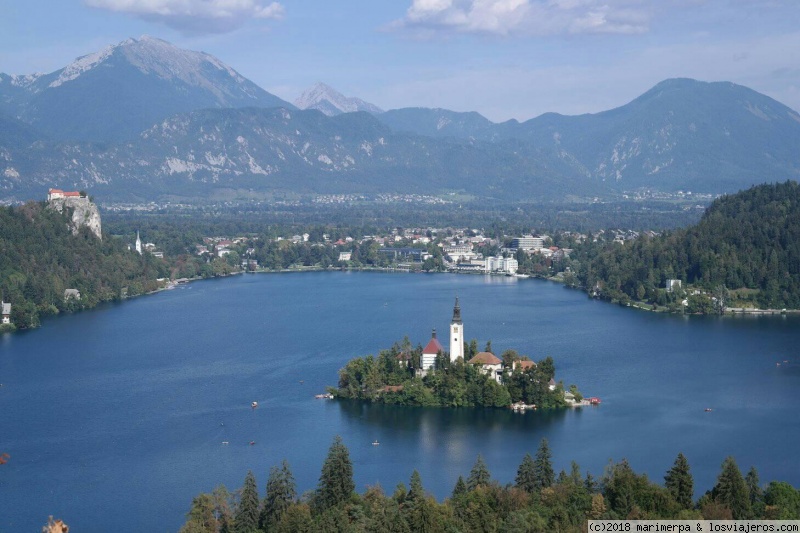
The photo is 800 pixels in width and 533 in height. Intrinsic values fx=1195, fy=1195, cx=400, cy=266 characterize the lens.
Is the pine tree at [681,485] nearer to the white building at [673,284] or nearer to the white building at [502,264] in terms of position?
the white building at [673,284]

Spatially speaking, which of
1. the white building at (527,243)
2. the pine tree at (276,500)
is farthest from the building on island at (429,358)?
the white building at (527,243)

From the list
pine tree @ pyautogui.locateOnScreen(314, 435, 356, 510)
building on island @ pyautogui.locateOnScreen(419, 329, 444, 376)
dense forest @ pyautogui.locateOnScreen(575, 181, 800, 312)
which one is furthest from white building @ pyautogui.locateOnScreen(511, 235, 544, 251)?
pine tree @ pyautogui.locateOnScreen(314, 435, 356, 510)

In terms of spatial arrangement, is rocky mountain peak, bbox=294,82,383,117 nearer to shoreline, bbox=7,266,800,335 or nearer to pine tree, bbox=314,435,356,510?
shoreline, bbox=7,266,800,335

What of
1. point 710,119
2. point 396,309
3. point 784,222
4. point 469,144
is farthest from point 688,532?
point 710,119

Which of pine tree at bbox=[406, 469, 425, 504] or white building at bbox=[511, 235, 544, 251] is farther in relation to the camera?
white building at bbox=[511, 235, 544, 251]

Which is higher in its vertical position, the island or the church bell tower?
the church bell tower

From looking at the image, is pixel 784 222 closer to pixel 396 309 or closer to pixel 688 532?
pixel 396 309

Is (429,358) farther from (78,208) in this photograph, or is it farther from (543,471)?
(78,208)
